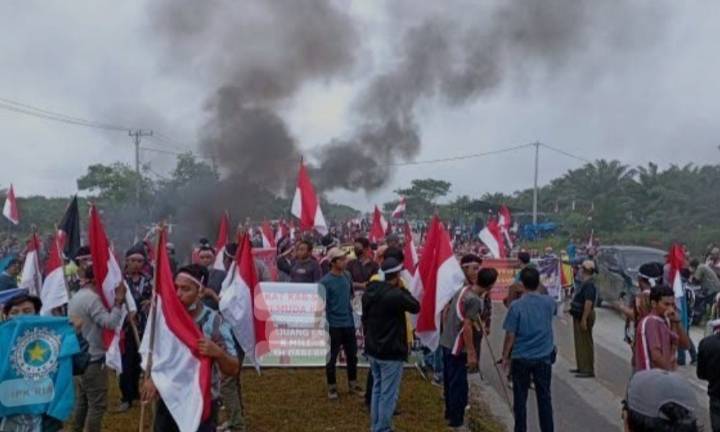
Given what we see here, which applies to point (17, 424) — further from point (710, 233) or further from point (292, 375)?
point (710, 233)

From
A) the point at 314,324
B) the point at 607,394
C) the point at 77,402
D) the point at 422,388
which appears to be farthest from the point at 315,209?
the point at 77,402

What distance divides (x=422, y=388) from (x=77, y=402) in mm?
4673

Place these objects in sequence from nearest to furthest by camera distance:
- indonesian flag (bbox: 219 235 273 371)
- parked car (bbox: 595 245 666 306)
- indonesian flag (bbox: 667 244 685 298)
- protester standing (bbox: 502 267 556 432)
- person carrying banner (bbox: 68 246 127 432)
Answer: person carrying banner (bbox: 68 246 127 432), protester standing (bbox: 502 267 556 432), indonesian flag (bbox: 219 235 273 371), indonesian flag (bbox: 667 244 685 298), parked car (bbox: 595 245 666 306)

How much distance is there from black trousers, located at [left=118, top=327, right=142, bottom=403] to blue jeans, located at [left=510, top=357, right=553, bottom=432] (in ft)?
13.8

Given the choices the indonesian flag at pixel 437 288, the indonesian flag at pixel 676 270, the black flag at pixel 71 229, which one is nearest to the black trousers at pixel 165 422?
the indonesian flag at pixel 437 288

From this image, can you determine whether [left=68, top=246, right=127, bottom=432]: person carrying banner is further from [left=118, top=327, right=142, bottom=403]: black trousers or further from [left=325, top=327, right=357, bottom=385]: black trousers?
[left=325, top=327, right=357, bottom=385]: black trousers

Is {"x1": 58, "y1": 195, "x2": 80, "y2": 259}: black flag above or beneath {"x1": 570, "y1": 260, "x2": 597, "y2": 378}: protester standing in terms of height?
above

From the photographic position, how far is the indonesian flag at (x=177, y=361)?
4.65 meters

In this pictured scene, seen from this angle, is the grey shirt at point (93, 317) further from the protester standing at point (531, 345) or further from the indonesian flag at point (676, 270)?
the indonesian flag at point (676, 270)

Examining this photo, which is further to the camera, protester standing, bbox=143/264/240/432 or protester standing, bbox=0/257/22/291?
protester standing, bbox=0/257/22/291

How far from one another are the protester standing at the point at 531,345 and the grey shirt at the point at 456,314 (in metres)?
0.63

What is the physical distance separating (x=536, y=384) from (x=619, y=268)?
13.6 m

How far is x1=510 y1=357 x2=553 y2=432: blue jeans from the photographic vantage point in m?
7.11

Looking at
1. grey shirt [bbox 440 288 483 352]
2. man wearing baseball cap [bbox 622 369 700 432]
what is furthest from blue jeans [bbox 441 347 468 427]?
man wearing baseball cap [bbox 622 369 700 432]
